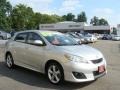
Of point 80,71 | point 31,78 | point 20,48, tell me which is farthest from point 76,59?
point 20,48

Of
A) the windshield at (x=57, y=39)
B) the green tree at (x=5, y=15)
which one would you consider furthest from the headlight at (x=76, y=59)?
the green tree at (x=5, y=15)

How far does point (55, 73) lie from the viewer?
27.0 ft

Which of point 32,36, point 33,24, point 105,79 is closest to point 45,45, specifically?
point 32,36

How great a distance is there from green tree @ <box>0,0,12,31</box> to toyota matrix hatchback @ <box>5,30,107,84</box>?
230 feet

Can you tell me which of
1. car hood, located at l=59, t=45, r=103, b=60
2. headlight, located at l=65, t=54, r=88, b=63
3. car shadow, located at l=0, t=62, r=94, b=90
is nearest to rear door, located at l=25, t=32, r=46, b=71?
car shadow, located at l=0, t=62, r=94, b=90

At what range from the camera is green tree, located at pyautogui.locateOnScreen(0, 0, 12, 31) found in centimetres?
8099

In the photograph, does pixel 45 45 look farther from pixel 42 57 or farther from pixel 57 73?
pixel 57 73

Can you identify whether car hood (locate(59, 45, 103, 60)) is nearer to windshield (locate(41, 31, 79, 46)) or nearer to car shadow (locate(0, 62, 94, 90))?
windshield (locate(41, 31, 79, 46))

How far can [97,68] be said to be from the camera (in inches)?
315

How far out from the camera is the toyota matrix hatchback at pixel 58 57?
7801 millimetres

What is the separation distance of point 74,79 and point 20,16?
8141 centimetres

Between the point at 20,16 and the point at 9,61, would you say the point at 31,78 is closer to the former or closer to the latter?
the point at 9,61

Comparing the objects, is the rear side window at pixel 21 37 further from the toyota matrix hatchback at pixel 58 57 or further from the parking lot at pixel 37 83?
the parking lot at pixel 37 83

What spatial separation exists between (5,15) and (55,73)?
82.5 meters
